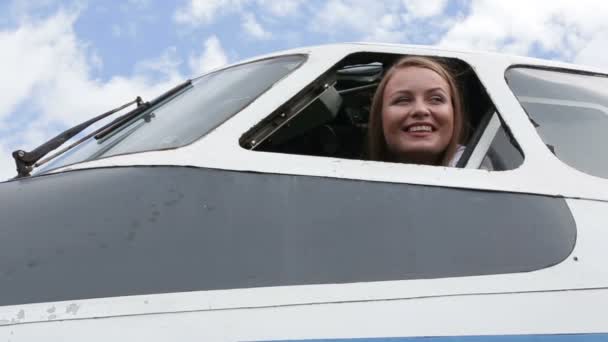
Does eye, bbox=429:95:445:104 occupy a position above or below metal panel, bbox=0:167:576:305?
above

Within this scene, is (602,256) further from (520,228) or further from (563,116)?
(563,116)

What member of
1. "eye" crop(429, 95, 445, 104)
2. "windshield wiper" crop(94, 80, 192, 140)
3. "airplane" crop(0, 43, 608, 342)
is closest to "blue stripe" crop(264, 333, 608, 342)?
"airplane" crop(0, 43, 608, 342)

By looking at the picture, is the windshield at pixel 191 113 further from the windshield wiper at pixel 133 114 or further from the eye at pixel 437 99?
the eye at pixel 437 99

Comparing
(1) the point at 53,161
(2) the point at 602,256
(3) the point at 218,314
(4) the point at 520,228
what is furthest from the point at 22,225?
(2) the point at 602,256

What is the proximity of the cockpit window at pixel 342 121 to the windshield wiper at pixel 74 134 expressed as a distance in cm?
84

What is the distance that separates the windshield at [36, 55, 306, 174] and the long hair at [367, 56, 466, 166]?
0.44m

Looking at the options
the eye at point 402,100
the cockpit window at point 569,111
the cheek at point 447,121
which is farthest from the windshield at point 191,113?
the cockpit window at point 569,111

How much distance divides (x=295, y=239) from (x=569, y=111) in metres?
1.81

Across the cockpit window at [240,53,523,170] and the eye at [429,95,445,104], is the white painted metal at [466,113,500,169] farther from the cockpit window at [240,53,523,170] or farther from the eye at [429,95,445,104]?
the eye at [429,95,445,104]

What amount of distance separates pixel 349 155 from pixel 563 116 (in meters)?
1.35

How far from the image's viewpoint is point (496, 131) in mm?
3504

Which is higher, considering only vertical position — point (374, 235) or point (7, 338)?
point (374, 235)

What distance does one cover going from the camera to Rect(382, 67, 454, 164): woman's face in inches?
138

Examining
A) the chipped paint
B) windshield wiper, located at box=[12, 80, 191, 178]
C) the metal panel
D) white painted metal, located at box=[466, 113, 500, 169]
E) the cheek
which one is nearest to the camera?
the chipped paint
